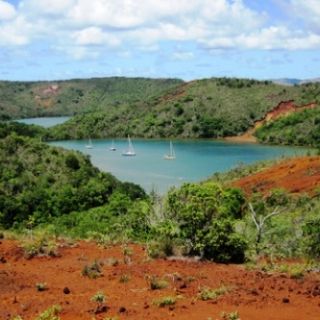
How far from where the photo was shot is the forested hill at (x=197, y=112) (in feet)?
460

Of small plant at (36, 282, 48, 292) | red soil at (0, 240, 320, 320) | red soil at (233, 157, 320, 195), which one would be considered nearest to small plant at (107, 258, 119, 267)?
red soil at (0, 240, 320, 320)

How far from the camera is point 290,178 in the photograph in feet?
182

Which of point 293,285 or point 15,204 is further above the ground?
point 293,285

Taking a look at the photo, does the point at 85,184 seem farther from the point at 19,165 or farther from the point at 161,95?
the point at 161,95

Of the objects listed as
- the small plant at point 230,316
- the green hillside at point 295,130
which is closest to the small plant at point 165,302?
the small plant at point 230,316

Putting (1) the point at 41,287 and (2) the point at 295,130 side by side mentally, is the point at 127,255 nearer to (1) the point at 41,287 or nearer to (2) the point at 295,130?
(1) the point at 41,287

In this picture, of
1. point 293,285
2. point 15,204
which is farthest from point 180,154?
point 293,285

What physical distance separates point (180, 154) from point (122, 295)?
3880 inches

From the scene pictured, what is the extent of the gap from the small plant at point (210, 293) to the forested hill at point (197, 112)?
123561 millimetres

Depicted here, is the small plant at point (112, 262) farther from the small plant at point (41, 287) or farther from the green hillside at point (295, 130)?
the green hillside at point (295, 130)

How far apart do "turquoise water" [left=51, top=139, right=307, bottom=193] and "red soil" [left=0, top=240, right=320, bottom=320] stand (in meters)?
53.3

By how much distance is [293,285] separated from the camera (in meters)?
14.2

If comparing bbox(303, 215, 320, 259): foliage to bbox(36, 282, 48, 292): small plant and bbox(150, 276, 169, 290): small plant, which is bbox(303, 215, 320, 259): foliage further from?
bbox(36, 282, 48, 292): small plant

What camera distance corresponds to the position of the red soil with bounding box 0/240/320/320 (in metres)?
12.3
